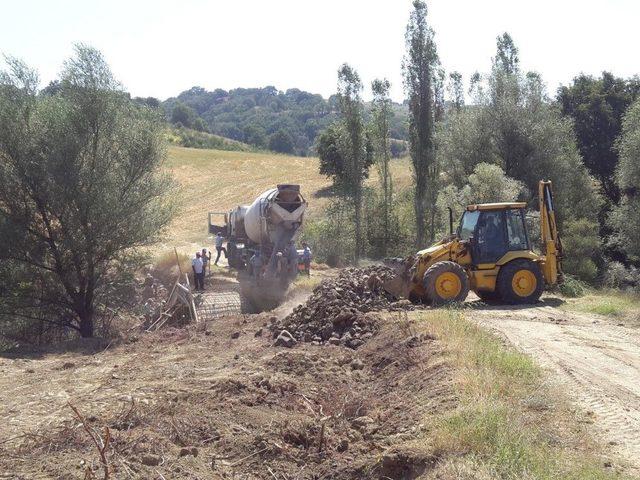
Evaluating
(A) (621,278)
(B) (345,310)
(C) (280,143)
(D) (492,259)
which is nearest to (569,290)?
(D) (492,259)

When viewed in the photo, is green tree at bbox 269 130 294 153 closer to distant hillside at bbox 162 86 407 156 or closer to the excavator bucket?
distant hillside at bbox 162 86 407 156

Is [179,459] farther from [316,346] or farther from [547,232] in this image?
[547,232]

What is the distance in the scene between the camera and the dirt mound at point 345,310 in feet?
41.8

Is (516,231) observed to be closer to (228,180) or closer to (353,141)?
(353,141)

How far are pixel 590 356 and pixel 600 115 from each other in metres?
29.8

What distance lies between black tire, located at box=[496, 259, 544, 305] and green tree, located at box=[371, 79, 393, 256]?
652 inches

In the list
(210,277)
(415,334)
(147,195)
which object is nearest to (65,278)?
(147,195)

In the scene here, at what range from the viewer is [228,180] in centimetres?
5650

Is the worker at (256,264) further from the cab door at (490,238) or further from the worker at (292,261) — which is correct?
the cab door at (490,238)

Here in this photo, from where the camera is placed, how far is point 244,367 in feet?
36.1

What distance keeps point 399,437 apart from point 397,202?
1060 inches

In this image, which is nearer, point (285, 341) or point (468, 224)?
point (285, 341)

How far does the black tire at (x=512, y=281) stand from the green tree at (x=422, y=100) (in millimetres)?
14548

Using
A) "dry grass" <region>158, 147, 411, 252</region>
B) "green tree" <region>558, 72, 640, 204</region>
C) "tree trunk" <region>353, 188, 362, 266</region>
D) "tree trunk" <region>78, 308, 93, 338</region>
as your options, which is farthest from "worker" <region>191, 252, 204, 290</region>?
"green tree" <region>558, 72, 640, 204</region>
